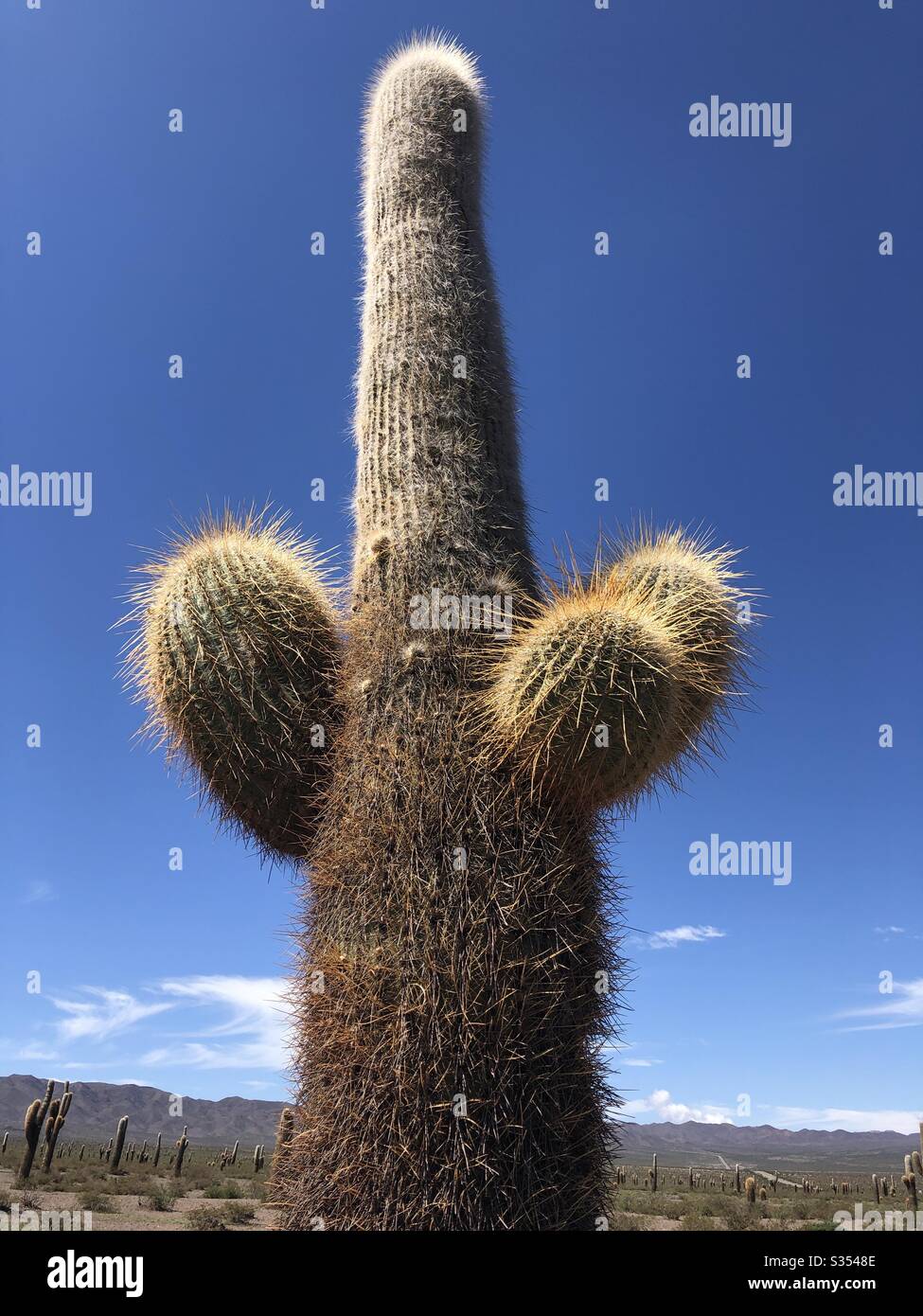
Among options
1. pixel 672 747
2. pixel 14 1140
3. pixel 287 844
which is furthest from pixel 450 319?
pixel 14 1140

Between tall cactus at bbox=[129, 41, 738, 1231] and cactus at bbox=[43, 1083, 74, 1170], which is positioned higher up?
tall cactus at bbox=[129, 41, 738, 1231]

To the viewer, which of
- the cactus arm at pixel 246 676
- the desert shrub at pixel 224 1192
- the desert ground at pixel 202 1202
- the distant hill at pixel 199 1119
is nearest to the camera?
the cactus arm at pixel 246 676

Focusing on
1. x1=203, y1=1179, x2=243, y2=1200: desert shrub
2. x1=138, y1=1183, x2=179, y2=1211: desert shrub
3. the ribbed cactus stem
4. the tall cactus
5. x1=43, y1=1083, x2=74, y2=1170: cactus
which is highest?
the ribbed cactus stem

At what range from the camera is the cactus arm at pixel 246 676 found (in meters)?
5.92

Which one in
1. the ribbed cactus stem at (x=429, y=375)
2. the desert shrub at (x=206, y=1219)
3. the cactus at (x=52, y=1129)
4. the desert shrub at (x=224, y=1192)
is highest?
the ribbed cactus stem at (x=429, y=375)

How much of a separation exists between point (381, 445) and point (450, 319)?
3.56ft

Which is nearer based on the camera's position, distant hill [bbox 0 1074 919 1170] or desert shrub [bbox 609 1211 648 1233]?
desert shrub [bbox 609 1211 648 1233]

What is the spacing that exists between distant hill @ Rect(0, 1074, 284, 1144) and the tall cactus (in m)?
118

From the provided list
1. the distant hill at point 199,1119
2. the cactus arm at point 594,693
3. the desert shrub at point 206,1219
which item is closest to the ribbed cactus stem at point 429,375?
the cactus arm at point 594,693

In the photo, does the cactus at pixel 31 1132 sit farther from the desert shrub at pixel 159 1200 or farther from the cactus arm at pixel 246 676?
the cactus arm at pixel 246 676

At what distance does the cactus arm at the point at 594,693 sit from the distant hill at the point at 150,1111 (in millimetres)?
119133

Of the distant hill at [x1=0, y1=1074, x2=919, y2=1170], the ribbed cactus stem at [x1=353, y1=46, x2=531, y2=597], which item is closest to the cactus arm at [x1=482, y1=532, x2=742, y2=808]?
the ribbed cactus stem at [x1=353, y1=46, x2=531, y2=597]

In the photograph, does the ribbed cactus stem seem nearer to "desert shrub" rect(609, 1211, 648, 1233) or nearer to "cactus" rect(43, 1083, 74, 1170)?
"desert shrub" rect(609, 1211, 648, 1233)

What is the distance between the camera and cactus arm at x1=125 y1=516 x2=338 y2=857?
592cm
